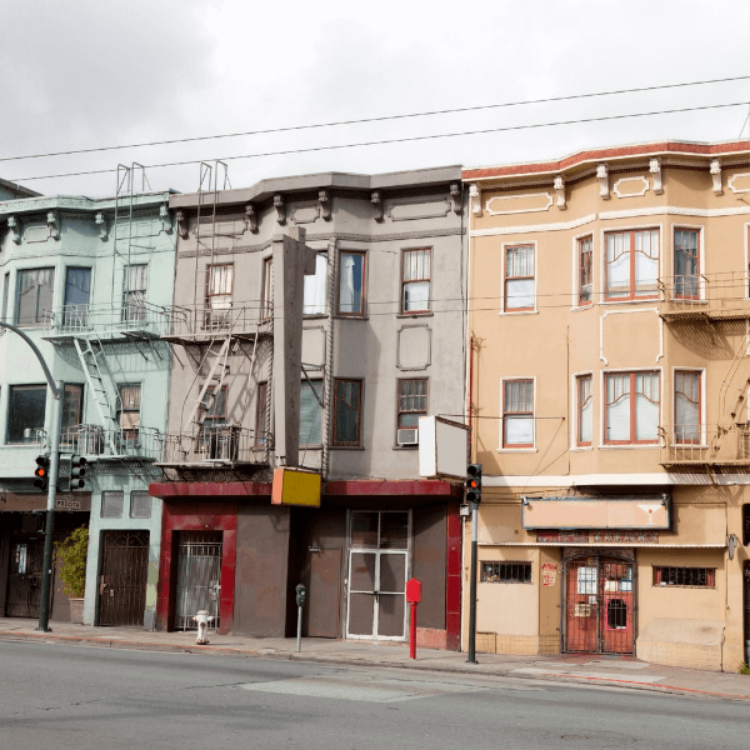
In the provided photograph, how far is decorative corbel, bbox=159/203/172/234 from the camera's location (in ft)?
94.5

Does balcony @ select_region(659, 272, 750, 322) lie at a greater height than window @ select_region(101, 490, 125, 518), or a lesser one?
greater

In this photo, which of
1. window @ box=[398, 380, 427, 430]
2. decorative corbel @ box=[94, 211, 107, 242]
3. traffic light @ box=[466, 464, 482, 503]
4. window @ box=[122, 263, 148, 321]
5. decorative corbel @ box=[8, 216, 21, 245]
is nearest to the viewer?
traffic light @ box=[466, 464, 482, 503]

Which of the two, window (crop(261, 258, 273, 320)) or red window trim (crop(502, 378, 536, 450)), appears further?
window (crop(261, 258, 273, 320))

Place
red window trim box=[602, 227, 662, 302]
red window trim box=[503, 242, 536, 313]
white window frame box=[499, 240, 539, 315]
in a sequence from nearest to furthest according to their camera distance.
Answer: red window trim box=[602, 227, 662, 302]
white window frame box=[499, 240, 539, 315]
red window trim box=[503, 242, 536, 313]

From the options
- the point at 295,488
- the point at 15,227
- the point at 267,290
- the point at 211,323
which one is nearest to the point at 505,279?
the point at 267,290

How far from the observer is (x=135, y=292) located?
29203 mm

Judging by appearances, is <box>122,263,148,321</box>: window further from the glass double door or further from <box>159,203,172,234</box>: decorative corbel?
the glass double door

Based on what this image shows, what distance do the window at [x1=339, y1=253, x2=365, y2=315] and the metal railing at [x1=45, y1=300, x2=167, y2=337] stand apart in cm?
510

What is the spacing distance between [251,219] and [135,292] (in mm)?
Answer: 3973

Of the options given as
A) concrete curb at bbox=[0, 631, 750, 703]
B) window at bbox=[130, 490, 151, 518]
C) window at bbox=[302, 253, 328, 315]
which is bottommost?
concrete curb at bbox=[0, 631, 750, 703]

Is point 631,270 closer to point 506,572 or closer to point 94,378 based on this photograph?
point 506,572

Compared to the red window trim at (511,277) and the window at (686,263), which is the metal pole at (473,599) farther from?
the window at (686,263)

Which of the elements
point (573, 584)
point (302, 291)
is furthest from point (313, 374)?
point (573, 584)

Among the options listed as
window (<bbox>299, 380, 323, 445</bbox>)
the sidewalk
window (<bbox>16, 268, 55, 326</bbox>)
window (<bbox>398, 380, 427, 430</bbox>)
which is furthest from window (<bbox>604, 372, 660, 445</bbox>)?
window (<bbox>16, 268, 55, 326</bbox>)
